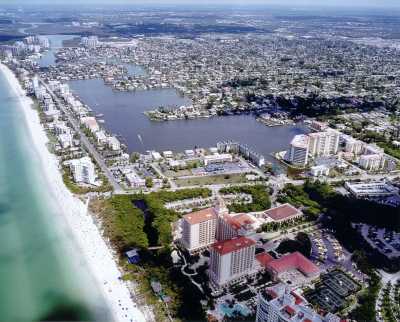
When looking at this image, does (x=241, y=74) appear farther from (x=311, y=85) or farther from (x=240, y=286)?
(x=240, y=286)

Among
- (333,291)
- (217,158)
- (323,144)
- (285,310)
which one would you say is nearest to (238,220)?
(333,291)

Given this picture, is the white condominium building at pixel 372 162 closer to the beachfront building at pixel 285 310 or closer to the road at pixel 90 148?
the road at pixel 90 148

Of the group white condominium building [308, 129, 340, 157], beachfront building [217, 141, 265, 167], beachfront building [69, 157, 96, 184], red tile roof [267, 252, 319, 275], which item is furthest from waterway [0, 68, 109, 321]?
white condominium building [308, 129, 340, 157]

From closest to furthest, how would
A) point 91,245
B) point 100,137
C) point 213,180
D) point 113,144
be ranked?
point 91,245 < point 213,180 < point 113,144 < point 100,137

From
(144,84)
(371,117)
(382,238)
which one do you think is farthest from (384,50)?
(382,238)

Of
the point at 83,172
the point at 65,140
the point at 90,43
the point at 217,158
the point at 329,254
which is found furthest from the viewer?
the point at 90,43

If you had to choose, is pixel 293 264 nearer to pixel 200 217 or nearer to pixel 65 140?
pixel 200 217

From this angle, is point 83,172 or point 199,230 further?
point 83,172
